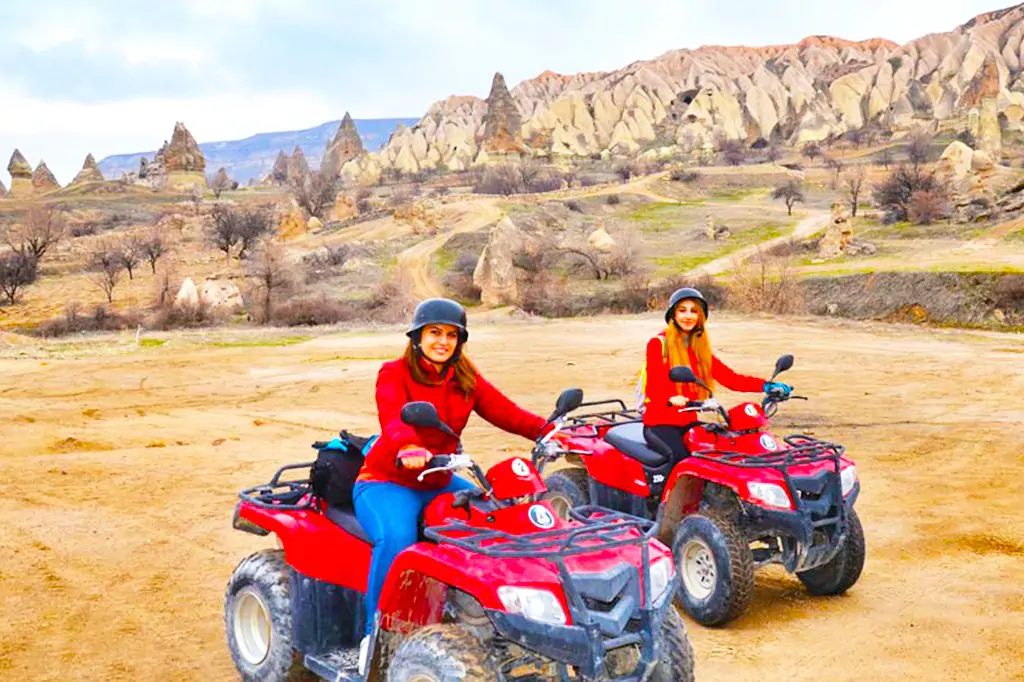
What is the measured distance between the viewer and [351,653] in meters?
4.56

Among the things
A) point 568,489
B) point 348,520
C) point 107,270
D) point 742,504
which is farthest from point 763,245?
point 348,520

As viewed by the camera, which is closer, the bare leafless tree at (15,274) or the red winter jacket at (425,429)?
the red winter jacket at (425,429)

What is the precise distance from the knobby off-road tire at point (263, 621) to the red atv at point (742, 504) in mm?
2197

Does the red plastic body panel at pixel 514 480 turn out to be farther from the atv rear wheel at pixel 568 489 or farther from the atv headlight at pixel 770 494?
the atv rear wheel at pixel 568 489

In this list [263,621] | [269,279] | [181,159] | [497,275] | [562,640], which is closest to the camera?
[562,640]

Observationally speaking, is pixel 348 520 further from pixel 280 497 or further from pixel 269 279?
pixel 269 279

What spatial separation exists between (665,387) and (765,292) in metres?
25.8

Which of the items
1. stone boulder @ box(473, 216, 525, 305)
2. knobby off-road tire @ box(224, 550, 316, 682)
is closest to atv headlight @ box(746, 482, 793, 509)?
knobby off-road tire @ box(224, 550, 316, 682)

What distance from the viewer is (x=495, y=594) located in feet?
11.8

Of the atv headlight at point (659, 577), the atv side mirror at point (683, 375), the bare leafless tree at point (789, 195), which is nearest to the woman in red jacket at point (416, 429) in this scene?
the atv headlight at point (659, 577)

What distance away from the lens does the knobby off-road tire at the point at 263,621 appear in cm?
473

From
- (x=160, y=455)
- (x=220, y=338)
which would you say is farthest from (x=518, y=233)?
(x=160, y=455)

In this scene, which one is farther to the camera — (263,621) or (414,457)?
(263,621)

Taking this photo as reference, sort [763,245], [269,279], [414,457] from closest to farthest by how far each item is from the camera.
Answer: [414,457] < [269,279] < [763,245]
